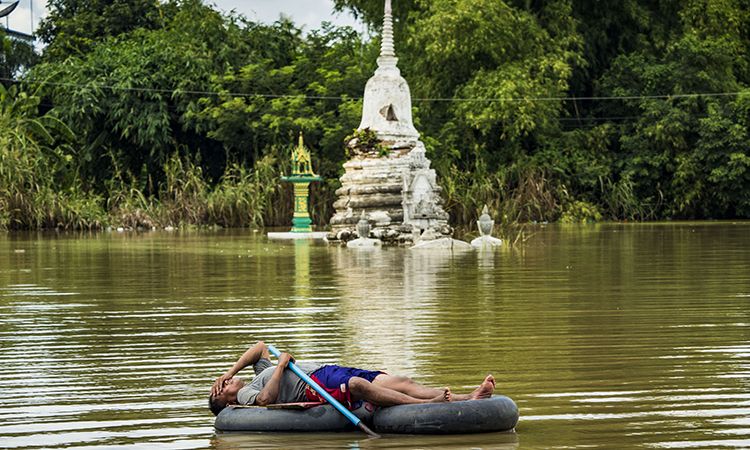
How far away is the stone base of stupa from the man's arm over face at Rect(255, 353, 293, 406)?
55.8 feet

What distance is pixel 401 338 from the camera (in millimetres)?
9320

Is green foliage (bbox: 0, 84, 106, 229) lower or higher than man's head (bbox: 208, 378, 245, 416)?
higher

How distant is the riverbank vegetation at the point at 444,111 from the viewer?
111 feet

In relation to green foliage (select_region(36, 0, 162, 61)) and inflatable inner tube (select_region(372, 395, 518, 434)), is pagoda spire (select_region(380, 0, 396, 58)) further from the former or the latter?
inflatable inner tube (select_region(372, 395, 518, 434))

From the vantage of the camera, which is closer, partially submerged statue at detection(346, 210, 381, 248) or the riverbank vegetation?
partially submerged statue at detection(346, 210, 381, 248)

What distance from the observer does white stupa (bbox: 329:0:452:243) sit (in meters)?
23.6

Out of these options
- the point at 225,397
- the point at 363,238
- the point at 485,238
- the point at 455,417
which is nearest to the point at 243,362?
the point at 225,397

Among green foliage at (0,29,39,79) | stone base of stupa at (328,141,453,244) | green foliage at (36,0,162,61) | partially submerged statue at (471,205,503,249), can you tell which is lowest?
partially submerged statue at (471,205,503,249)

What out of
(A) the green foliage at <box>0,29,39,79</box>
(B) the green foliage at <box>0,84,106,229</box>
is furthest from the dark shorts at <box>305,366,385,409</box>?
(A) the green foliage at <box>0,29,39,79</box>

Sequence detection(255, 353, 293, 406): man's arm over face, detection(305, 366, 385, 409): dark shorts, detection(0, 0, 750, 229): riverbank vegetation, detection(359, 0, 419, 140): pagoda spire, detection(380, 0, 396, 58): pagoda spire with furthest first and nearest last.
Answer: detection(0, 0, 750, 229): riverbank vegetation, detection(380, 0, 396, 58): pagoda spire, detection(359, 0, 419, 140): pagoda spire, detection(255, 353, 293, 406): man's arm over face, detection(305, 366, 385, 409): dark shorts

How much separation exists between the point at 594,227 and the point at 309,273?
15368mm

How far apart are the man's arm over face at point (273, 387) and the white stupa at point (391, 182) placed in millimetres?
16656

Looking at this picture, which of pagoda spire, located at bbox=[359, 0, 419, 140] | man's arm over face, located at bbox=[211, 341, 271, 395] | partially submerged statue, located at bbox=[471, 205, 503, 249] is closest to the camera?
man's arm over face, located at bbox=[211, 341, 271, 395]

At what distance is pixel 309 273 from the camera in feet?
53.3
